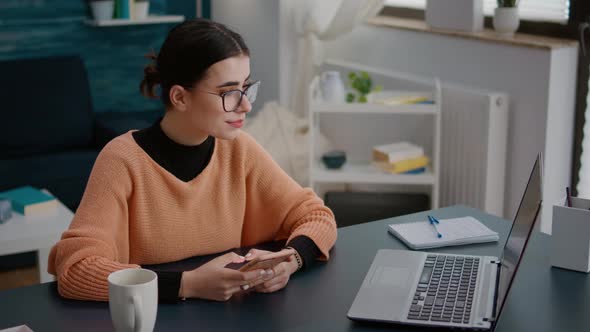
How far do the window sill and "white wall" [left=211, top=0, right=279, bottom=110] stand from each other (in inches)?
22.9

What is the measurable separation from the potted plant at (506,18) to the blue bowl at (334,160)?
2.74ft

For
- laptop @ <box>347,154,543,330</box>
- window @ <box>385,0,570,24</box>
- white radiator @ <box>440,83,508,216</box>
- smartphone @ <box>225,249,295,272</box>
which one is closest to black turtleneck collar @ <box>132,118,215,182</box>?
smartphone @ <box>225,249,295,272</box>

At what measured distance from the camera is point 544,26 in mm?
3443

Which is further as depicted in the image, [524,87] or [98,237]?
[524,87]

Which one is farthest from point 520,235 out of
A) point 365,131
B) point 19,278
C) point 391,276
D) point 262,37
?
point 262,37

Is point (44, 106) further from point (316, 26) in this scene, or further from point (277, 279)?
point (277, 279)

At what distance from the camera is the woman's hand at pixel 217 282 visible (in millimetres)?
1586

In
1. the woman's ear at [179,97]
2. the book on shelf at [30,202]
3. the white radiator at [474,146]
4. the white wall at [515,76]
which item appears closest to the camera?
the woman's ear at [179,97]

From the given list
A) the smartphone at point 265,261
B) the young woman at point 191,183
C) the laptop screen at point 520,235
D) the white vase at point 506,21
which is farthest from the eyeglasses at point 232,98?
the white vase at point 506,21

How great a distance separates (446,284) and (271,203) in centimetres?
54

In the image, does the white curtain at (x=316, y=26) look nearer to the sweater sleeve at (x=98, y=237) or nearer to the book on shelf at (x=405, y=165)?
the book on shelf at (x=405, y=165)

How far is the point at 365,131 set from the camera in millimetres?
3945

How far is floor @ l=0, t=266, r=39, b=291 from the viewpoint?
11.8 feet

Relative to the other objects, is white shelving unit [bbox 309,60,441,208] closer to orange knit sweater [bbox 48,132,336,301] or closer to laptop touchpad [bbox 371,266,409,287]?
orange knit sweater [bbox 48,132,336,301]
